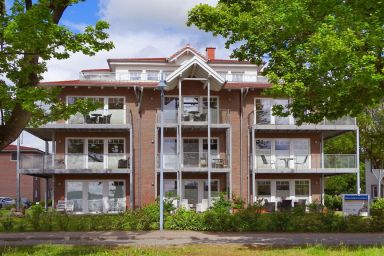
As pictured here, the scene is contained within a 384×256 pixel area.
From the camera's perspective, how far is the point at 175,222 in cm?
2433

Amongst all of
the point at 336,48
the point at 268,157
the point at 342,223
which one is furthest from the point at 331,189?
the point at 336,48

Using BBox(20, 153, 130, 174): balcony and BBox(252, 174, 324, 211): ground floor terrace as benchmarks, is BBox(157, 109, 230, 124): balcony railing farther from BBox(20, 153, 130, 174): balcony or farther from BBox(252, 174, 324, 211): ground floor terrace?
BBox(252, 174, 324, 211): ground floor terrace

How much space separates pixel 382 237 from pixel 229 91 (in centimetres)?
1952

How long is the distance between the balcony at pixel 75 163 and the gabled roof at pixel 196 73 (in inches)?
234

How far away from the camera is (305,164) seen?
3847 cm

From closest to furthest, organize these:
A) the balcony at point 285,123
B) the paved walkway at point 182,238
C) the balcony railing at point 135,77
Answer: the paved walkway at point 182,238
the balcony at point 285,123
the balcony railing at point 135,77

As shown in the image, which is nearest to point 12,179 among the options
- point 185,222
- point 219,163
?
point 219,163

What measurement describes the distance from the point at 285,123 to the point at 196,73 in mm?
6582

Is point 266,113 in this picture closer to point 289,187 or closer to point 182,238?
point 289,187

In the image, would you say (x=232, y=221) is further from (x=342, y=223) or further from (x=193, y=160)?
(x=193, y=160)

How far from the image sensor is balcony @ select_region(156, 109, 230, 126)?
36.7 m

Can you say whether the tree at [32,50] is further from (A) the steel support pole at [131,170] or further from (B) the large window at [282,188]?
(B) the large window at [282,188]

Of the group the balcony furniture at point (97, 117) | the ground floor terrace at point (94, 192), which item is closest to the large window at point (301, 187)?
the ground floor terrace at point (94, 192)

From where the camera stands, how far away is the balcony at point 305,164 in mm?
37625
